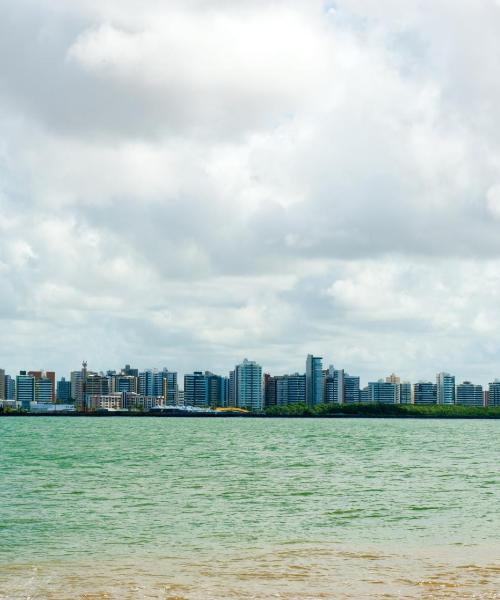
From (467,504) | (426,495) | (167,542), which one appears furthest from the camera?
(426,495)

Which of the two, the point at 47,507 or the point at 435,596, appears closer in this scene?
the point at 435,596

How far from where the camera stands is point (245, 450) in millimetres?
91375

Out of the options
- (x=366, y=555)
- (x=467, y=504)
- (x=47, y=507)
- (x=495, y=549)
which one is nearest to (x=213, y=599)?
(x=366, y=555)

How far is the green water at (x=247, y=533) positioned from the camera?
2230cm

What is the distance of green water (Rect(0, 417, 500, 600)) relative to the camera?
73.2ft

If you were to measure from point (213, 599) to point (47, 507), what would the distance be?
20986mm

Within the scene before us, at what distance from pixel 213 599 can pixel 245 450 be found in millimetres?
71693

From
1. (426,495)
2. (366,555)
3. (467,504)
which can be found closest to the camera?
(366,555)

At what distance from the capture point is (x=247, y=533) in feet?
105

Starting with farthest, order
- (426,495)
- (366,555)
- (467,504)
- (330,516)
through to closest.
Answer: (426,495)
(467,504)
(330,516)
(366,555)

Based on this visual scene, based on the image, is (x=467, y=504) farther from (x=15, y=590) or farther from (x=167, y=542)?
(x=15, y=590)

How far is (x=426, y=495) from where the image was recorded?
151 feet

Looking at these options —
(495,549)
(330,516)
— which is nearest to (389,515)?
(330,516)

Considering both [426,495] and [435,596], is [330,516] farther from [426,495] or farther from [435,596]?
[435,596]
